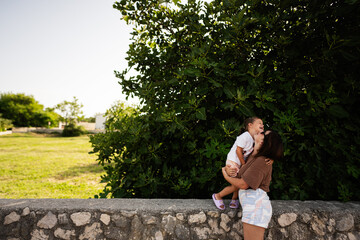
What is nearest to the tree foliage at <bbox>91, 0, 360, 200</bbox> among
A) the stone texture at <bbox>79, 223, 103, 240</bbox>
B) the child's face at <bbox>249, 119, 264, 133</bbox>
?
the child's face at <bbox>249, 119, 264, 133</bbox>

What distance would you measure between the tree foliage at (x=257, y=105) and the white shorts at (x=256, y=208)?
596mm

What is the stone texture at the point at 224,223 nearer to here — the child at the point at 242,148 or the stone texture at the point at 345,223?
the child at the point at 242,148

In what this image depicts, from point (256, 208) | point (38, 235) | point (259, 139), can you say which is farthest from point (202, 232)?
point (38, 235)

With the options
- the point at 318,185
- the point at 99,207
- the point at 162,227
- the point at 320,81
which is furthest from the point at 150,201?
the point at 320,81

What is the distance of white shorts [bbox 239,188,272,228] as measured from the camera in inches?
76.6

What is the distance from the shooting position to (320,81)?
2.53 m

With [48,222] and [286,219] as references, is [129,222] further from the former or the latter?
[286,219]

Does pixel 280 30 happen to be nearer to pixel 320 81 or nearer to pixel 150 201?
pixel 320 81

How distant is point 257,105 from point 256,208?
112 centimetres

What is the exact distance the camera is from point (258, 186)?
2.00 m

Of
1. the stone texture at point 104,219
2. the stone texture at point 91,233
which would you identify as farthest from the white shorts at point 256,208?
the stone texture at point 91,233

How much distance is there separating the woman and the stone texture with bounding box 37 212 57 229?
6.28ft

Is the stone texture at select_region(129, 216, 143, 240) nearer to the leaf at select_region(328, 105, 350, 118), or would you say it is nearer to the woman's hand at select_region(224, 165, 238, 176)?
the woman's hand at select_region(224, 165, 238, 176)

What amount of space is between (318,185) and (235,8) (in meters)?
2.58
